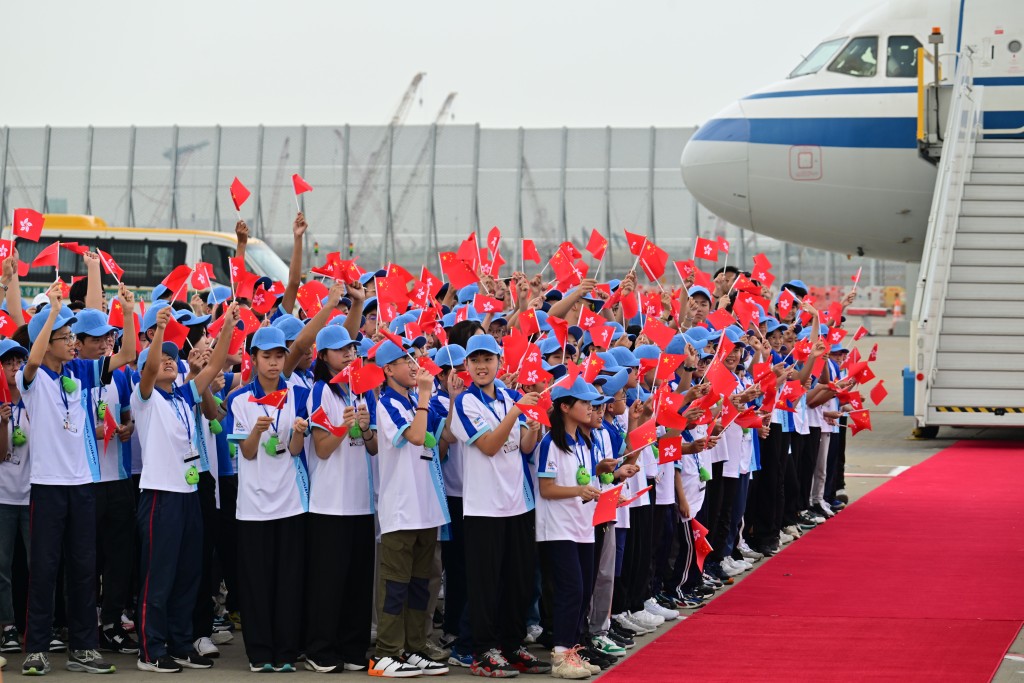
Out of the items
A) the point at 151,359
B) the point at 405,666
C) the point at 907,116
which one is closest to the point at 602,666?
the point at 405,666

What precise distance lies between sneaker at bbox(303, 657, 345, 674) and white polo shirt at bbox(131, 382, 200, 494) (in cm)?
114

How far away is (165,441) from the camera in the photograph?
757 centimetres

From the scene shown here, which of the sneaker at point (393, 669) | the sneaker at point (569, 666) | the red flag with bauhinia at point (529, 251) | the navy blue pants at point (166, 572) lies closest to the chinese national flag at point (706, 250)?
the red flag with bauhinia at point (529, 251)

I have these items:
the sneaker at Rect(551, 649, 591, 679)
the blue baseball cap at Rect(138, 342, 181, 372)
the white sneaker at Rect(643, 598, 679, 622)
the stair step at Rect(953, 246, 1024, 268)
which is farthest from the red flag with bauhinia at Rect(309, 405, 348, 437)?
the stair step at Rect(953, 246, 1024, 268)

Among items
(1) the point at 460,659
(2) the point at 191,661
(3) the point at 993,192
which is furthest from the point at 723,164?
(2) the point at 191,661

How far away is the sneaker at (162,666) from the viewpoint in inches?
294

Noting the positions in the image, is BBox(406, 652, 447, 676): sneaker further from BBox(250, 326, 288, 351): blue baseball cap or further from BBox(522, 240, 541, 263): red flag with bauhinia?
BBox(522, 240, 541, 263): red flag with bauhinia

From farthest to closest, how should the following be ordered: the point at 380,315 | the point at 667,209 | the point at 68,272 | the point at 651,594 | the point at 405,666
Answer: the point at 667,209
the point at 68,272
the point at 651,594
the point at 380,315
the point at 405,666

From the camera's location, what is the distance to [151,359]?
7453mm

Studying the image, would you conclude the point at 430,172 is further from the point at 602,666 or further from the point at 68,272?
the point at 602,666

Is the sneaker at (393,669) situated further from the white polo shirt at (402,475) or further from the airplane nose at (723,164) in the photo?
the airplane nose at (723,164)

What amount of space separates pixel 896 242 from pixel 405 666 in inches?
597

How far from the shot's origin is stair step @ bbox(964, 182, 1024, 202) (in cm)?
1905

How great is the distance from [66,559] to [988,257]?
14.0 m
